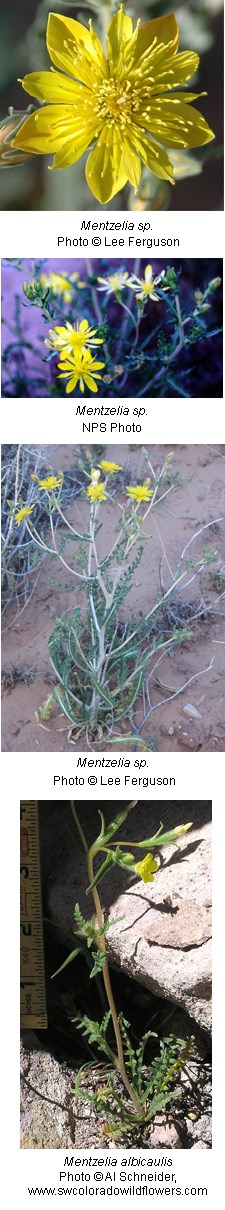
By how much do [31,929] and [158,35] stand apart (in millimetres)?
1659

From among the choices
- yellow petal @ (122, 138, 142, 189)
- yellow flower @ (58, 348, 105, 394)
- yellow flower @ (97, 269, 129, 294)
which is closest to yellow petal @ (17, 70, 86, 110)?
yellow petal @ (122, 138, 142, 189)

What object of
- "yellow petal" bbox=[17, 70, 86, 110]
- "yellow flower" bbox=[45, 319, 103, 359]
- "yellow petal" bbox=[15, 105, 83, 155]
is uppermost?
"yellow petal" bbox=[17, 70, 86, 110]

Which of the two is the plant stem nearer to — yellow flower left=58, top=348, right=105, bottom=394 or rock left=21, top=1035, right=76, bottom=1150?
rock left=21, top=1035, right=76, bottom=1150

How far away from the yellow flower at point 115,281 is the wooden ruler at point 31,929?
3.32 feet

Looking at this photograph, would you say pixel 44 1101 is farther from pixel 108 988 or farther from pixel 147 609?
pixel 147 609

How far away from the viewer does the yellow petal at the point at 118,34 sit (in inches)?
75.5

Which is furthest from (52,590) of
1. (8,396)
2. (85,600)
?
(8,396)

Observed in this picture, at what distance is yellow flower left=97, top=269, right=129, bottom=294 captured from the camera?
2.10 m

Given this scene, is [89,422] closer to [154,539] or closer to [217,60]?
[154,539]

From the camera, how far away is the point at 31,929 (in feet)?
6.78

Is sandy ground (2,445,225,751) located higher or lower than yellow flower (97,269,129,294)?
lower

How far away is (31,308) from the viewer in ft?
6.96

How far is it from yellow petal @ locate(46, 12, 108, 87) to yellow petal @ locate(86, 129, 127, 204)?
0.10 meters

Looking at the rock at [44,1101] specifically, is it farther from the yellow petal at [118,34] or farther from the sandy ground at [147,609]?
the yellow petal at [118,34]
